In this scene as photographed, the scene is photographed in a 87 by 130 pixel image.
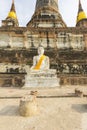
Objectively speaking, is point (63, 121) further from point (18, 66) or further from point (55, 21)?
point (55, 21)

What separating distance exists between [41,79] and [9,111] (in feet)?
21.7

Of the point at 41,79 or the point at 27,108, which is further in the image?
the point at 41,79

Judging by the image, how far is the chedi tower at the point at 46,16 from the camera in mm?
22766

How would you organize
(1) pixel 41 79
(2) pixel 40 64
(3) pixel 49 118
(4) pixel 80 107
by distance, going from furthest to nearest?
(2) pixel 40 64 → (1) pixel 41 79 → (4) pixel 80 107 → (3) pixel 49 118

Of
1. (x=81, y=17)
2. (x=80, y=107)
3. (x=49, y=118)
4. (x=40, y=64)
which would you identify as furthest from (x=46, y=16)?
(x=49, y=118)

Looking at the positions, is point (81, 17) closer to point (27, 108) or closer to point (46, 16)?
point (46, 16)

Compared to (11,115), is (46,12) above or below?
above

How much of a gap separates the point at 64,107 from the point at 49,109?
476 millimetres

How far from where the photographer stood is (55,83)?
11.2 m

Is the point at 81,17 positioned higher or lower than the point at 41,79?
higher


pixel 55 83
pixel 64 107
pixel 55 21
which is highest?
pixel 55 21

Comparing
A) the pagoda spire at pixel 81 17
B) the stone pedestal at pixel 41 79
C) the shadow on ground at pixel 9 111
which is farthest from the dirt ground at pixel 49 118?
the pagoda spire at pixel 81 17

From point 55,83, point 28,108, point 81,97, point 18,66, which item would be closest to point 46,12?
point 18,66

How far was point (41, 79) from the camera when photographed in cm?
1132
